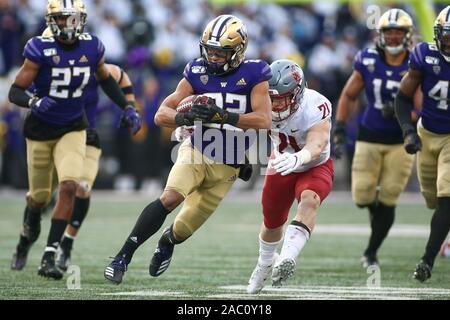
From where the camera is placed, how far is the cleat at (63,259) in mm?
7770

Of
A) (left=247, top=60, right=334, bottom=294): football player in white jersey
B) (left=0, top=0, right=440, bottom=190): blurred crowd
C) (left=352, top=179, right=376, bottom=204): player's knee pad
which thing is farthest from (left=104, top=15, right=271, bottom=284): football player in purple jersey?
(left=0, top=0, right=440, bottom=190): blurred crowd

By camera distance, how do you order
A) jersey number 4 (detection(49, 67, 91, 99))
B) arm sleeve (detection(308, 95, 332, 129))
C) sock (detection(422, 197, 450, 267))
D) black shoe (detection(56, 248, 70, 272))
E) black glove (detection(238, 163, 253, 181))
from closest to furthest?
arm sleeve (detection(308, 95, 332, 129))
black glove (detection(238, 163, 253, 181))
sock (detection(422, 197, 450, 267))
jersey number 4 (detection(49, 67, 91, 99))
black shoe (detection(56, 248, 70, 272))

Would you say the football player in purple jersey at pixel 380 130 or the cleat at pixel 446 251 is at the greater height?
the football player in purple jersey at pixel 380 130

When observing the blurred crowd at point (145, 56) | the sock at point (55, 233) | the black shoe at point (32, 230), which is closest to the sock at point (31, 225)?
the black shoe at point (32, 230)

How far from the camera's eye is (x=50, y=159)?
766 centimetres

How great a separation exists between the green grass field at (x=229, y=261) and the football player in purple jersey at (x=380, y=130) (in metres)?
0.47

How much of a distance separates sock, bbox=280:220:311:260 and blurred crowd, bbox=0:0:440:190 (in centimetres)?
948

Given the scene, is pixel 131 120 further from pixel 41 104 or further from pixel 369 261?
pixel 369 261

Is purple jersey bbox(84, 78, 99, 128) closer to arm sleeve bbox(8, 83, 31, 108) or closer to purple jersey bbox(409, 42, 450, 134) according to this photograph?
arm sleeve bbox(8, 83, 31, 108)

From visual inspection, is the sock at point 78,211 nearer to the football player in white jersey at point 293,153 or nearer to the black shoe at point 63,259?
the black shoe at point 63,259

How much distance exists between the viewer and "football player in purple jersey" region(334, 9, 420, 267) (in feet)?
27.5

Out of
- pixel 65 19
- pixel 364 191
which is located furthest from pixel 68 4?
pixel 364 191

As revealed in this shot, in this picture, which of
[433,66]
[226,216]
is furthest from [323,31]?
[433,66]

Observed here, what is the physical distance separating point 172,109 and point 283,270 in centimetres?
123
